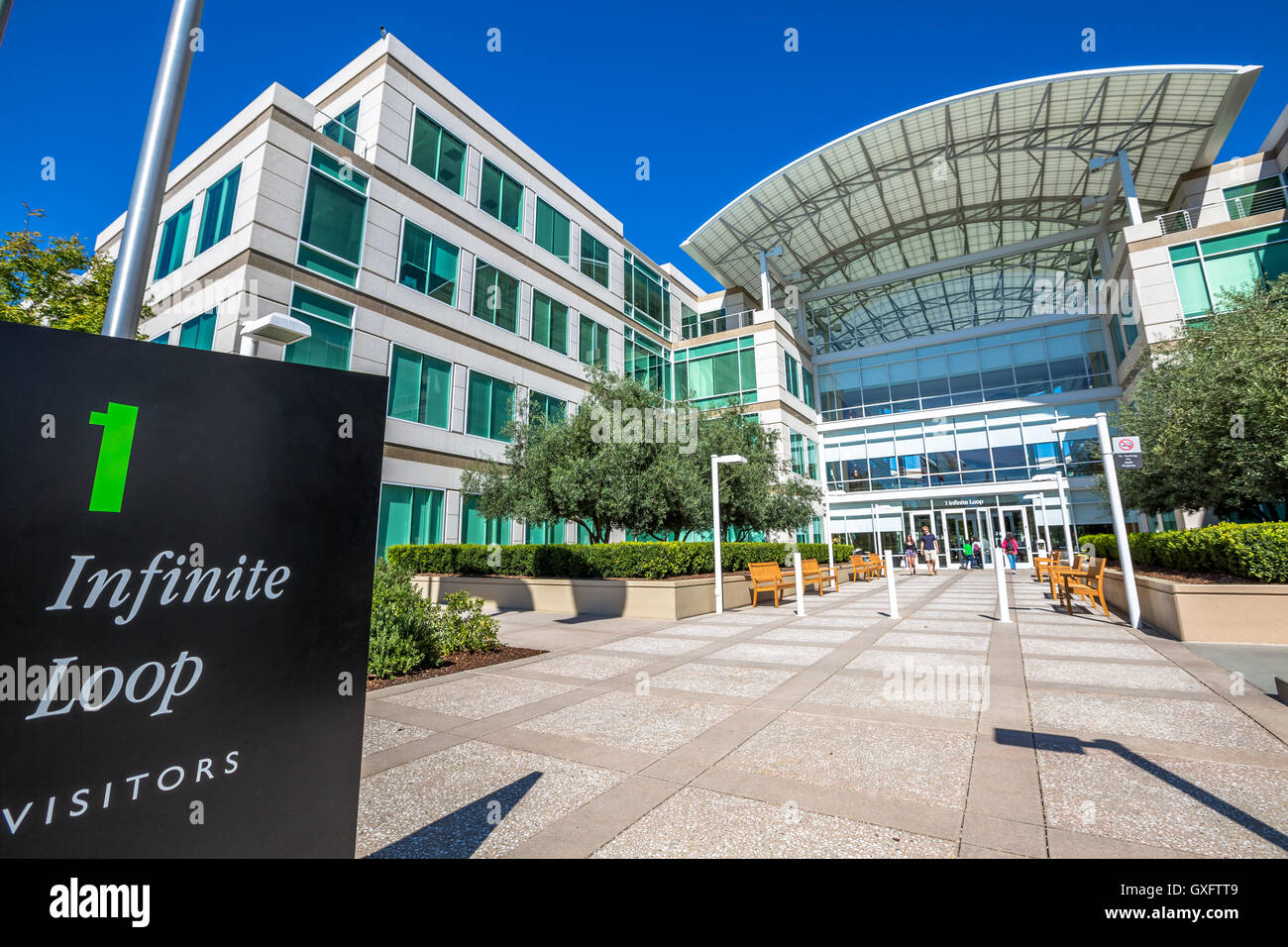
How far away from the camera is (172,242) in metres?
17.7

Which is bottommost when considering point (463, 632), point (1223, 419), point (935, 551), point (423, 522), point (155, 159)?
point (463, 632)

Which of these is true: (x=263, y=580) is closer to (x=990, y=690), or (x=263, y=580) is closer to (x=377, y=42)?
(x=990, y=690)

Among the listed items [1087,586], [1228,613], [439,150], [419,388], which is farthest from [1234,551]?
[439,150]

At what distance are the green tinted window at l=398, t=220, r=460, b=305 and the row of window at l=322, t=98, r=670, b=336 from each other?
1.78 m

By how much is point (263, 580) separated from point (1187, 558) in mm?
12529

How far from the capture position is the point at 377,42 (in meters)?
18.5

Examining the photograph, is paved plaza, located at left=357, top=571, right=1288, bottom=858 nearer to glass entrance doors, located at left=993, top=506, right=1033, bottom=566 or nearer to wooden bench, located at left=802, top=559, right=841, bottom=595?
wooden bench, located at left=802, top=559, right=841, bottom=595

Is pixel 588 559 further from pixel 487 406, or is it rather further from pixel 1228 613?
pixel 1228 613

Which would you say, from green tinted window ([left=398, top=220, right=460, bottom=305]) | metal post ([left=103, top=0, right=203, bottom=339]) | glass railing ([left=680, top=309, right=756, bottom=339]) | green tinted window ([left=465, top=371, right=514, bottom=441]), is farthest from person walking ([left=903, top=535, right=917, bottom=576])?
metal post ([left=103, top=0, right=203, bottom=339])

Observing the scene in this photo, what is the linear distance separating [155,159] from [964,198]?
36150mm

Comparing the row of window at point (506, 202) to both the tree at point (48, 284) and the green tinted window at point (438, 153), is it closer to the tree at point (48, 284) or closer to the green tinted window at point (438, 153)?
the green tinted window at point (438, 153)

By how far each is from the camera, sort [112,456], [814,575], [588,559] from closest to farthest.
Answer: [112,456], [588,559], [814,575]

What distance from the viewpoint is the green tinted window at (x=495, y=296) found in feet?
67.8
